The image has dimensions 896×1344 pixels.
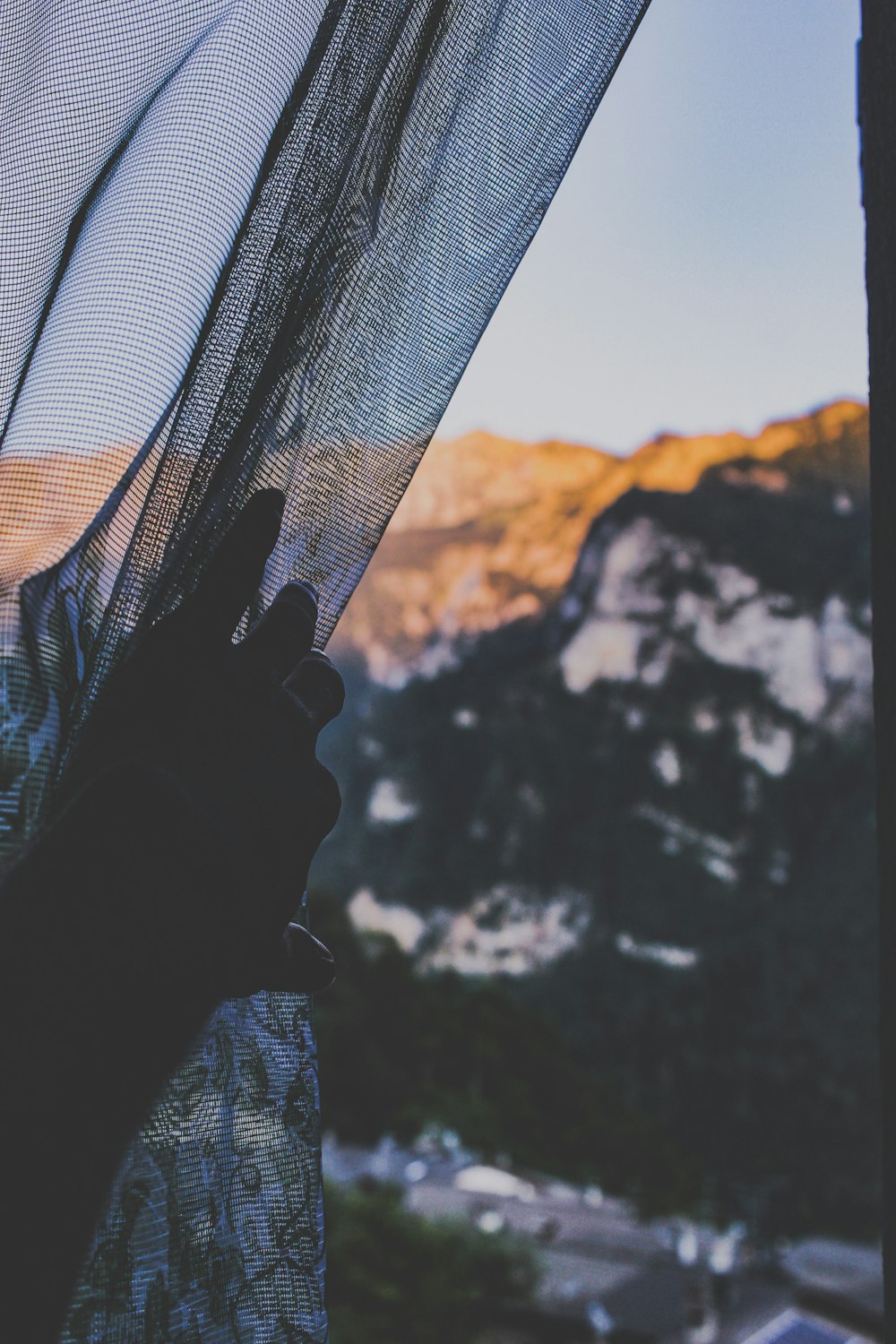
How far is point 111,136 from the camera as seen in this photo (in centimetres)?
77

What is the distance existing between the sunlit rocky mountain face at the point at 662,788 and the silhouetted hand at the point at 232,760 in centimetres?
2828

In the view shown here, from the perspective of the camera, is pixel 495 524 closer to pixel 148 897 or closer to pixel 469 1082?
pixel 469 1082

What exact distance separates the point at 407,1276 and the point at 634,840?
24.3 metres

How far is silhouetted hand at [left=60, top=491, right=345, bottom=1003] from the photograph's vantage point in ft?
1.73

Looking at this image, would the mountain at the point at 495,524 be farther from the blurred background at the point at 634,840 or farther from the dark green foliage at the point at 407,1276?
the dark green foliage at the point at 407,1276

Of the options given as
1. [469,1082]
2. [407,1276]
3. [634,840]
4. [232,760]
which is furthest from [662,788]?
[232,760]

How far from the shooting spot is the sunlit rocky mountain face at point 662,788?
28.9 meters

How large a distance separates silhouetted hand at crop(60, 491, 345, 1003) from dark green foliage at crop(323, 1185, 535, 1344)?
12032 millimetres

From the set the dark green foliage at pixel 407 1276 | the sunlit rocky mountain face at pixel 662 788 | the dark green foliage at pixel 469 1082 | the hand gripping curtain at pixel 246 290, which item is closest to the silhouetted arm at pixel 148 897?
the hand gripping curtain at pixel 246 290

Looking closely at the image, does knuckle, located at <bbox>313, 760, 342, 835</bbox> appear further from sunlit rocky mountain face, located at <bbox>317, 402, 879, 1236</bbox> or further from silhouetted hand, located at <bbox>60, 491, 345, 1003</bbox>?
sunlit rocky mountain face, located at <bbox>317, 402, 879, 1236</bbox>

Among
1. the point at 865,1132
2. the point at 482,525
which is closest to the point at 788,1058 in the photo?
the point at 865,1132

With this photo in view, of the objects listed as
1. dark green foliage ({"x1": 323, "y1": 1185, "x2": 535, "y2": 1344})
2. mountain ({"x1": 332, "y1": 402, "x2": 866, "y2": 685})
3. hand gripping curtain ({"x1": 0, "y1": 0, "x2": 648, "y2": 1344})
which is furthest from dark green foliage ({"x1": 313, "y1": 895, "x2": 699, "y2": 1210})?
hand gripping curtain ({"x1": 0, "y1": 0, "x2": 648, "y2": 1344})

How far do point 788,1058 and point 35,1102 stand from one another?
31.4 metres

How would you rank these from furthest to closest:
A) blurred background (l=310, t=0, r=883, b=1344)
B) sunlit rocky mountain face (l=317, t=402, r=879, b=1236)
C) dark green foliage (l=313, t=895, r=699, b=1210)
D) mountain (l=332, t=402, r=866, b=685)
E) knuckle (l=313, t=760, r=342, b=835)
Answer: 1. mountain (l=332, t=402, r=866, b=685)
2. sunlit rocky mountain face (l=317, t=402, r=879, b=1236)
3. dark green foliage (l=313, t=895, r=699, b=1210)
4. blurred background (l=310, t=0, r=883, b=1344)
5. knuckle (l=313, t=760, r=342, b=835)
